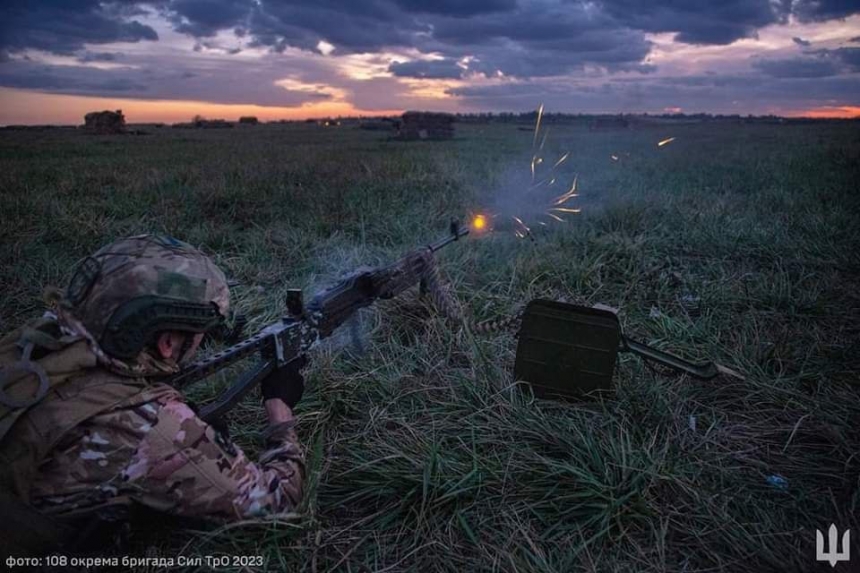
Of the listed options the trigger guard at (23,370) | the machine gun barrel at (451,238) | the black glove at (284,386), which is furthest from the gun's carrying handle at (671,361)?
the trigger guard at (23,370)

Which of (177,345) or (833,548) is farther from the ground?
(177,345)

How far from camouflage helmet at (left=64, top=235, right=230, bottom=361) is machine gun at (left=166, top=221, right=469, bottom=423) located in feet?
1.12

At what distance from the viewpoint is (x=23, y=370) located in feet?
5.95

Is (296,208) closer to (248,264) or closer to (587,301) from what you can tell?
(248,264)

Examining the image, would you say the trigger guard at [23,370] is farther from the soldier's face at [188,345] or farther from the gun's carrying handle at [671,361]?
the gun's carrying handle at [671,361]

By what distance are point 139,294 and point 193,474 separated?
703 mm

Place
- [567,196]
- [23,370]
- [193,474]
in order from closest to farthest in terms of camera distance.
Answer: [23,370]
[193,474]
[567,196]

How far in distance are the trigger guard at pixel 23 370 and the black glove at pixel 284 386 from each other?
1.11 metres

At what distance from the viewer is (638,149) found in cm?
2302

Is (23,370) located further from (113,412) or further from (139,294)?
(139,294)

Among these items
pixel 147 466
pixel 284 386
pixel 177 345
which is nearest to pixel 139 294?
pixel 177 345

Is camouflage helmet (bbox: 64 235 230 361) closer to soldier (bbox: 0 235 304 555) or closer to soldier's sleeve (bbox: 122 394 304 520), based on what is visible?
soldier (bbox: 0 235 304 555)

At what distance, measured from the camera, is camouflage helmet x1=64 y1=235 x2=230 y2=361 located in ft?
6.48

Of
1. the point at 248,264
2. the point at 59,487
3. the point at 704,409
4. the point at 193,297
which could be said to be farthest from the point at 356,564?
the point at 248,264
